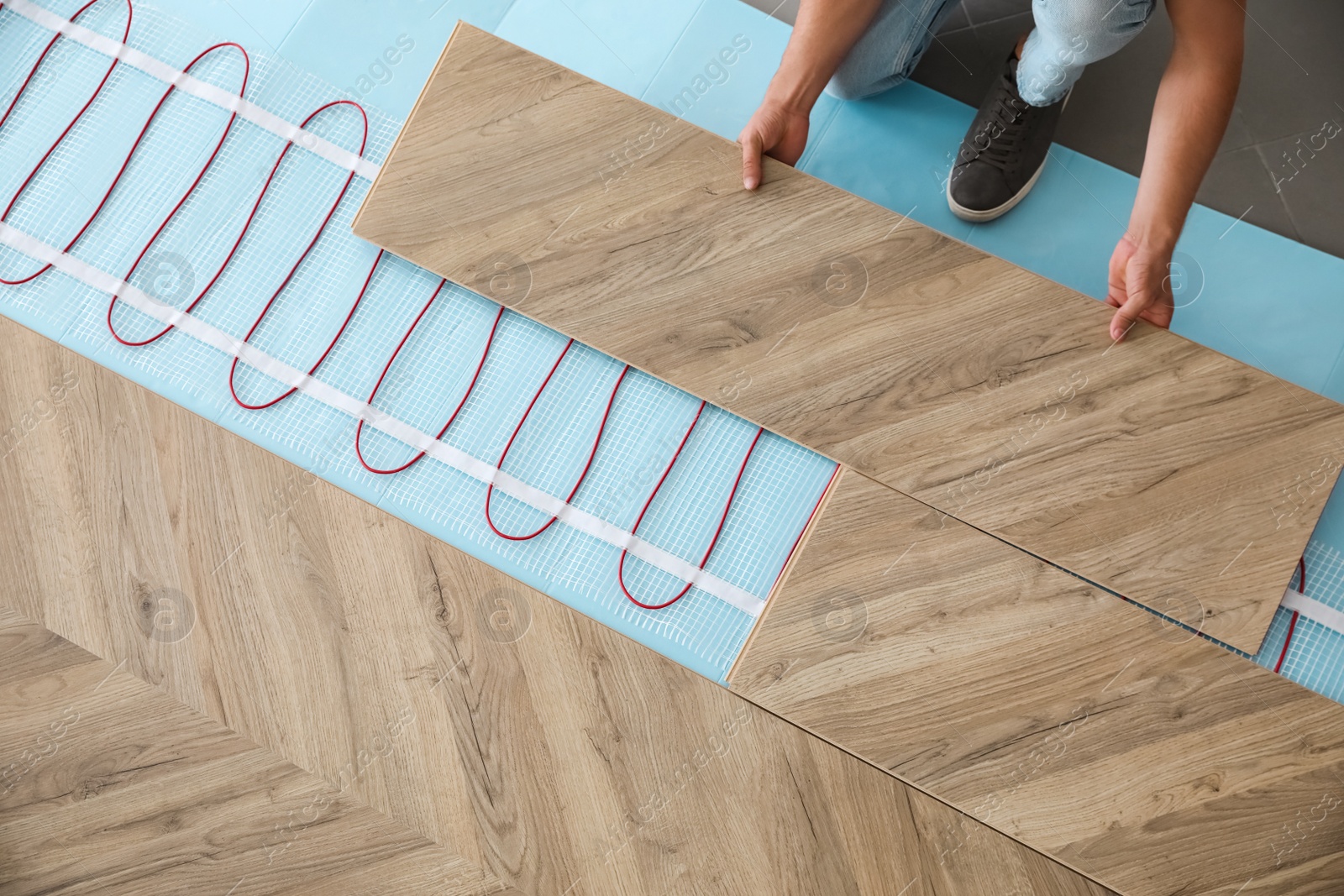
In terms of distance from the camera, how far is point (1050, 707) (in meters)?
1.42

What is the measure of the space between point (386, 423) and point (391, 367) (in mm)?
108

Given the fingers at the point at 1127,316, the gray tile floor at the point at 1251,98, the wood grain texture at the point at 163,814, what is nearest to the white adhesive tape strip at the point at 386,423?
the wood grain texture at the point at 163,814

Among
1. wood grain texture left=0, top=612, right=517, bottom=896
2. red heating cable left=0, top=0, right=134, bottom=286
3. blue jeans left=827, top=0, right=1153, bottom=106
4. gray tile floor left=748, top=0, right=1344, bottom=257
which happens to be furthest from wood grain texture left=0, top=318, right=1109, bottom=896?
gray tile floor left=748, top=0, right=1344, bottom=257

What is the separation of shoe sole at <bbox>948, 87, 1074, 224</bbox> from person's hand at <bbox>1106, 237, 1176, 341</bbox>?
23 cm

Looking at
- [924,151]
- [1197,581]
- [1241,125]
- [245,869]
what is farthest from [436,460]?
[1241,125]

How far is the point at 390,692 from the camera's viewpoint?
4.93ft

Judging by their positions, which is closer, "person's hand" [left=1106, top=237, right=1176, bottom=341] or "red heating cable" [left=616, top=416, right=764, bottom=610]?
"person's hand" [left=1106, top=237, right=1176, bottom=341]

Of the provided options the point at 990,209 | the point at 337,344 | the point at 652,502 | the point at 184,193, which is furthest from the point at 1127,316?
the point at 184,193

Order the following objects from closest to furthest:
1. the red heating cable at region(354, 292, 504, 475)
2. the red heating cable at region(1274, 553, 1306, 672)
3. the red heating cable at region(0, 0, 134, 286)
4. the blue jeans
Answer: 1. the blue jeans
2. the red heating cable at region(1274, 553, 1306, 672)
3. the red heating cable at region(354, 292, 504, 475)
4. the red heating cable at region(0, 0, 134, 286)

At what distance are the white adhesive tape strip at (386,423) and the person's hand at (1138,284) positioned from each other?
78 centimetres

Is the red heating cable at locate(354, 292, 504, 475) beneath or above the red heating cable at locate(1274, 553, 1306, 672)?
beneath

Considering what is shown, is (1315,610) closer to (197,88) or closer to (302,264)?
(302,264)

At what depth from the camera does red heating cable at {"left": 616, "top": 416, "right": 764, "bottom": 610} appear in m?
1.56

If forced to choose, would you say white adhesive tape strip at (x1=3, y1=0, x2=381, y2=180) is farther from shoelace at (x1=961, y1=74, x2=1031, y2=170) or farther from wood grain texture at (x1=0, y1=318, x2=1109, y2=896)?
shoelace at (x1=961, y1=74, x2=1031, y2=170)
